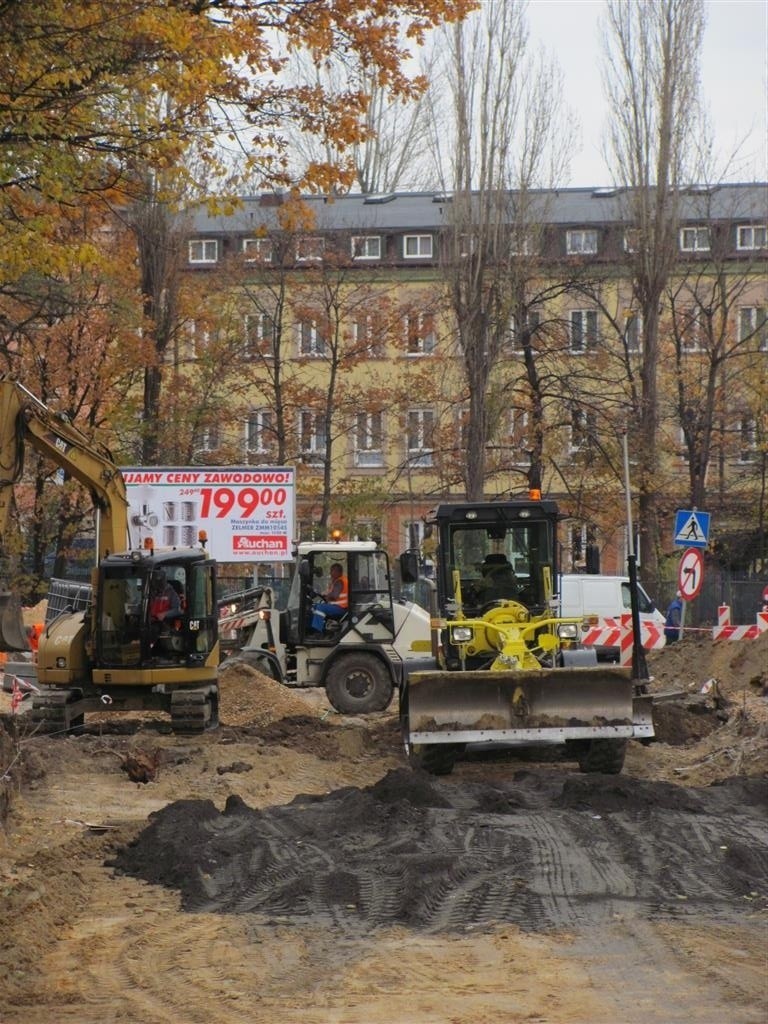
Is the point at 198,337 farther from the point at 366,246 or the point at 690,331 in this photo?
the point at 690,331

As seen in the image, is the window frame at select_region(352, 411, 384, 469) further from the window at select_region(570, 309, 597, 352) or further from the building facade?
the window at select_region(570, 309, 597, 352)

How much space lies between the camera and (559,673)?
551 inches

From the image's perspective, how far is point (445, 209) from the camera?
123 feet

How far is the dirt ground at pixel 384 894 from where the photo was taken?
7.20 metres

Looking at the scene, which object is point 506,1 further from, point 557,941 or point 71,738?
point 557,941

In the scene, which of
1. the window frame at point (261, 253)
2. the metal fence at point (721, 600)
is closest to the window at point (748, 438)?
the metal fence at point (721, 600)

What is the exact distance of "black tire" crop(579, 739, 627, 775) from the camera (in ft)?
47.5

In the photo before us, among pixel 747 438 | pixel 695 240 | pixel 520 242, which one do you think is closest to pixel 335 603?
pixel 520 242

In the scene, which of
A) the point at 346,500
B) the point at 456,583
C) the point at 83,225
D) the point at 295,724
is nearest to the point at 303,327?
the point at 346,500

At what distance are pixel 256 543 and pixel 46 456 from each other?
551 inches

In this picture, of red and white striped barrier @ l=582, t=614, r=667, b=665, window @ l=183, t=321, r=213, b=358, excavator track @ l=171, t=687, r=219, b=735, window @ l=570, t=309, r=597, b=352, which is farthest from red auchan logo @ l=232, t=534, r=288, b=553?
excavator track @ l=171, t=687, r=219, b=735

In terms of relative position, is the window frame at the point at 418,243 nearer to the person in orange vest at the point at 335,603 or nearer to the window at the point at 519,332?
the window at the point at 519,332

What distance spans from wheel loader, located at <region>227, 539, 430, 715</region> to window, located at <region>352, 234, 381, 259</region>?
21443 mm

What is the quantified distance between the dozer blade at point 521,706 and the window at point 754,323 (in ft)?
101
